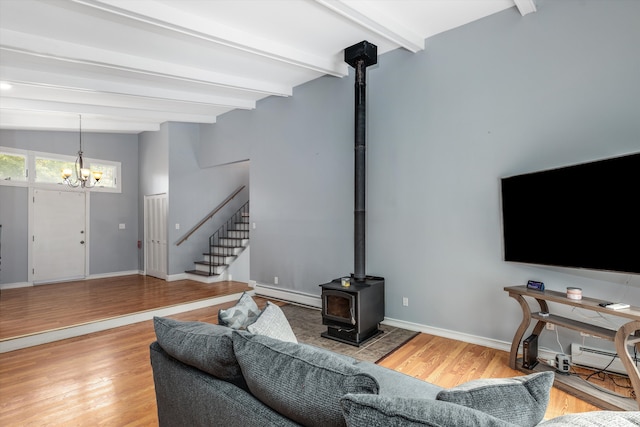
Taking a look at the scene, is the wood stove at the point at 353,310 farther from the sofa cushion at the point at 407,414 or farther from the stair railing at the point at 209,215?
the stair railing at the point at 209,215

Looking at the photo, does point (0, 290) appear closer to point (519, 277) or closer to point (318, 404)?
point (318, 404)

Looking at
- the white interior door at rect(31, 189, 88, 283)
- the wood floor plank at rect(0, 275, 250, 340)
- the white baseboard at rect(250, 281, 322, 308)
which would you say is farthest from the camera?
the white interior door at rect(31, 189, 88, 283)

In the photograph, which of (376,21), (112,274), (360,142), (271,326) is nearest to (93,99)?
(112,274)

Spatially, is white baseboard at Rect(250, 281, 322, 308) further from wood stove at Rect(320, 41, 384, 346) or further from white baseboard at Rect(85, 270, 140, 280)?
white baseboard at Rect(85, 270, 140, 280)

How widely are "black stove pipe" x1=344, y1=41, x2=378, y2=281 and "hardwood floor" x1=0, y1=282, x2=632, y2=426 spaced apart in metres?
1.20

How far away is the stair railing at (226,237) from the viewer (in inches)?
293

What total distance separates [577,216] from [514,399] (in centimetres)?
248

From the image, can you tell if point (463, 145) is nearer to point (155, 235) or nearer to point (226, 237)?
point (226, 237)

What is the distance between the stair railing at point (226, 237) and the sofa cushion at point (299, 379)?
613 cm

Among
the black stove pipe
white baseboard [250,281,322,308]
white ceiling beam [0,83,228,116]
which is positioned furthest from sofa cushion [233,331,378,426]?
white ceiling beam [0,83,228,116]

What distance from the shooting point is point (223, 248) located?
7770 mm

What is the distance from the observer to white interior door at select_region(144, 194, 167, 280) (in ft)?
24.5

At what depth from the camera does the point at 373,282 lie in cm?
417

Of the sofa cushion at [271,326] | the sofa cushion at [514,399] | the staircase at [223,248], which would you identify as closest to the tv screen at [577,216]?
the sofa cushion at [514,399]
